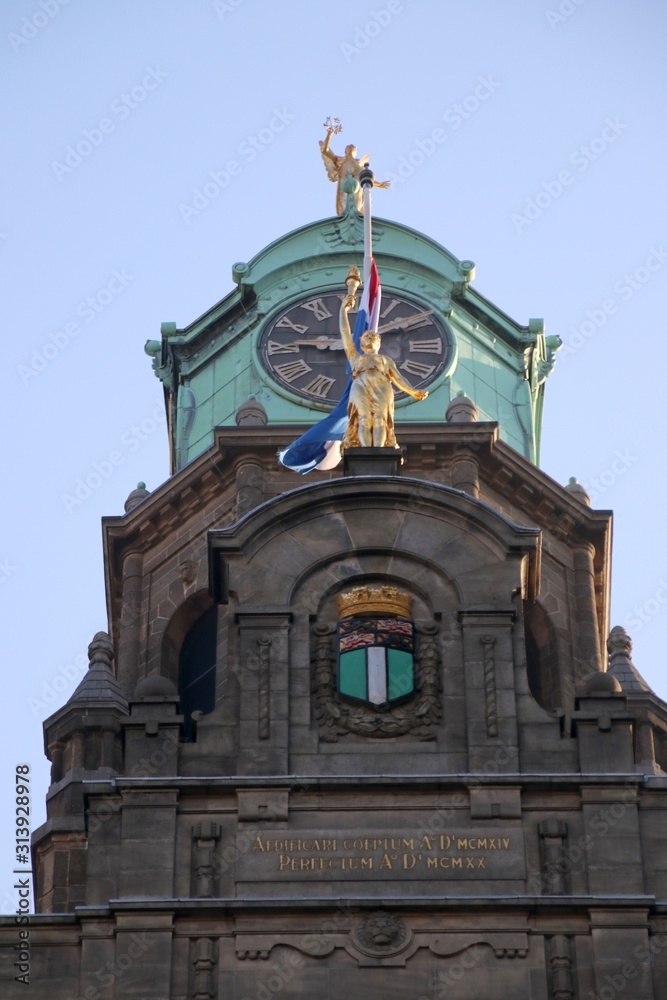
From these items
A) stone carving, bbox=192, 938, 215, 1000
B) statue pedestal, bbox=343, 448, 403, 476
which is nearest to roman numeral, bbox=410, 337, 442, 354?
statue pedestal, bbox=343, 448, 403, 476

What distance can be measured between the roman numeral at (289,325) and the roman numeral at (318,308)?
1.30ft

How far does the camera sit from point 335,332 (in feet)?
198

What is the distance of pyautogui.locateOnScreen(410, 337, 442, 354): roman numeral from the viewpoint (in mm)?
60562

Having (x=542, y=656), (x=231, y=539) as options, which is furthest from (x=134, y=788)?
(x=542, y=656)

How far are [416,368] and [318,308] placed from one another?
2.48m

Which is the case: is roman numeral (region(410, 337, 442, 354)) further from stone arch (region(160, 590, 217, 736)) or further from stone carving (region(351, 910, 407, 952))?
stone carving (region(351, 910, 407, 952))

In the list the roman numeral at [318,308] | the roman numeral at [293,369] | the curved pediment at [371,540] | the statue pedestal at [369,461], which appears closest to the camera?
the curved pediment at [371,540]

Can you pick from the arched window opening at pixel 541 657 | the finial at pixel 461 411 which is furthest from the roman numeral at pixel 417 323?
the arched window opening at pixel 541 657

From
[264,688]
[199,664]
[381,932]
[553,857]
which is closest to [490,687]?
[553,857]

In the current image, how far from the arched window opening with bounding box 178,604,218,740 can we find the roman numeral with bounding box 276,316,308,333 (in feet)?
22.8

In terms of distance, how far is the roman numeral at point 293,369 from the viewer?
60.1m

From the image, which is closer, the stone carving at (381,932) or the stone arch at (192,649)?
the stone carving at (381,932)

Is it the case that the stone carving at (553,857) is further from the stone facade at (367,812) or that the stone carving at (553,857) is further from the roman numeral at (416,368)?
the roman numeral at (416,368)

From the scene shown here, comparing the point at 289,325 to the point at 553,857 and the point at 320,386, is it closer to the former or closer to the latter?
the point at 320,386
